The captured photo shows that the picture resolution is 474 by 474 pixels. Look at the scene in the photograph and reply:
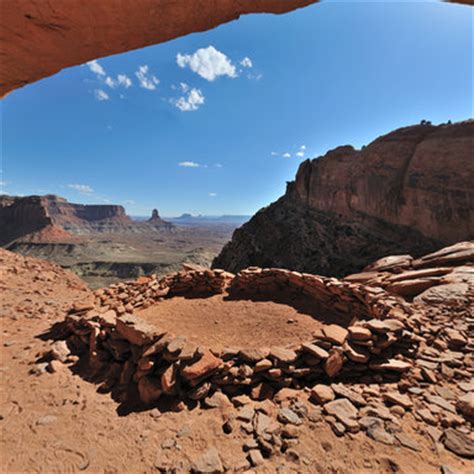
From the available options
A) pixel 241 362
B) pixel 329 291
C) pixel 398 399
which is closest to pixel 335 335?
pixel 398 399

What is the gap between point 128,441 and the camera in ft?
8.17

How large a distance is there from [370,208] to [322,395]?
26.2 m

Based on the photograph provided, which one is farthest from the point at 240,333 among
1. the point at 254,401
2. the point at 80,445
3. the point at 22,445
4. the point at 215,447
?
the point at 22,445

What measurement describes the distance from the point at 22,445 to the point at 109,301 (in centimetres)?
432

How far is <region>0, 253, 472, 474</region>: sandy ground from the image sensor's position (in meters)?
2.13

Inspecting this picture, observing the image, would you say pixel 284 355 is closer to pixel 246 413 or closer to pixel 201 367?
pixel 246 413

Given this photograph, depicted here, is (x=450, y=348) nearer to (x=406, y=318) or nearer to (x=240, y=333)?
(x=406, y=318)

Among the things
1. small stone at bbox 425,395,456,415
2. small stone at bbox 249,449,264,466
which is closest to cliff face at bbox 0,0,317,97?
small stone at bbox 249,449,264,466

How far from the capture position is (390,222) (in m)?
22.3

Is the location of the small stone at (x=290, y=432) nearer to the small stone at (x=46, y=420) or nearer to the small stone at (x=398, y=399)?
the small stone at (x=398, y=399)

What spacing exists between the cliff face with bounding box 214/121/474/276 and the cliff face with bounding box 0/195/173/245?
97.8 m

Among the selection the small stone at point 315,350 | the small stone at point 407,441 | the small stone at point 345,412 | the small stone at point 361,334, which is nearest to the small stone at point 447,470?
Answer: the small stone at point 407,441

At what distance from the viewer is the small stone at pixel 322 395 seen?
2.88 m

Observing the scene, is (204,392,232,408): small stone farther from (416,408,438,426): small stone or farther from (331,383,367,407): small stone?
(416,408,438,426): small stone
